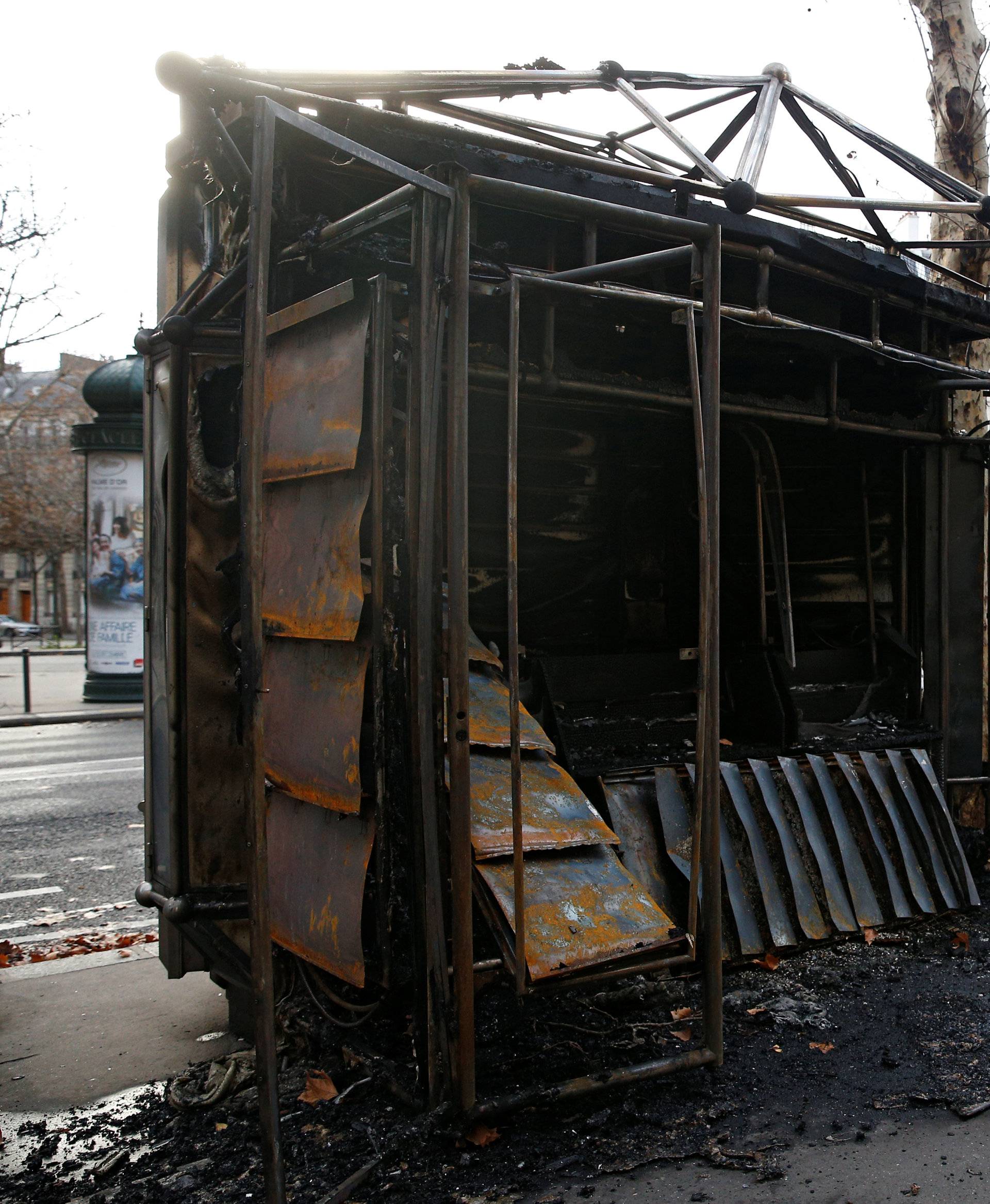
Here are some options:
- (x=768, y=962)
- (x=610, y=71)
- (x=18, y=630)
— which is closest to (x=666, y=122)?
(x=610, y=71)

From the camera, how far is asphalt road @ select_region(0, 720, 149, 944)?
5539 mm

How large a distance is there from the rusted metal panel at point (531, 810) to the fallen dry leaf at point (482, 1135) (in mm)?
814

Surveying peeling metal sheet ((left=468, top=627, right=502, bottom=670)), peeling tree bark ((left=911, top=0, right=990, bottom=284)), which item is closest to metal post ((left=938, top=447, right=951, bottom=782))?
peeling metal sheet ((left=468, top=627, right=502, bottom=670))

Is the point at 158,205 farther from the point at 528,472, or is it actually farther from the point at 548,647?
the point at 548,647

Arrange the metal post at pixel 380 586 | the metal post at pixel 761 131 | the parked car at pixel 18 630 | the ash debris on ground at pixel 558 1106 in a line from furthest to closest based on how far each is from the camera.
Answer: the parked car at pixel 18 630
the metal post at pixel 761 131
the metal post at pixel 380 586
the ash debris on ground at pixel 558 1106

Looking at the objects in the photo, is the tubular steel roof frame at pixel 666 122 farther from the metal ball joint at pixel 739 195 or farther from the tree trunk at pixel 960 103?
the tree trunk at pixel 960 103

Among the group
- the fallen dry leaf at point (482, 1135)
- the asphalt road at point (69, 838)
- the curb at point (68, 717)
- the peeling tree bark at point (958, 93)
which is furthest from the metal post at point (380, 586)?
the curb at point (68, 717)

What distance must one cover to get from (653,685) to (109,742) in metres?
8.21

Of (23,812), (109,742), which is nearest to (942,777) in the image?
(23,812)

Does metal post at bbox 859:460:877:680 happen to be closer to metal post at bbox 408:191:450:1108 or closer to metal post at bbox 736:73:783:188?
metal post at bbox 736:73:783:188

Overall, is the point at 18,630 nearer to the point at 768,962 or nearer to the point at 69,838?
the point at 69,838

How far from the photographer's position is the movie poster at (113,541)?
13992 millimetres

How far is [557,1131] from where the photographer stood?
298cm

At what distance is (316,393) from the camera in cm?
321
